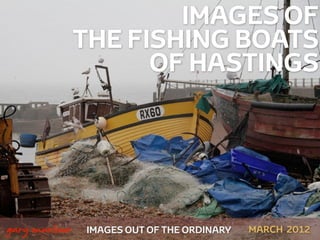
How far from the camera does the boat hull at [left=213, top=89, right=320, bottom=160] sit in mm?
8273

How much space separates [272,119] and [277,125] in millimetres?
131

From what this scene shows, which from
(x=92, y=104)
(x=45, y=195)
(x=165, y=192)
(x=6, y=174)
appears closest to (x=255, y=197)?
(x=165, y=192)

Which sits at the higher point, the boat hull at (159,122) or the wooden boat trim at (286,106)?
the wooden boat trim at (286,106)

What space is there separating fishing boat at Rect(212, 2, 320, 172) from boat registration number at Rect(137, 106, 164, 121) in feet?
3.77

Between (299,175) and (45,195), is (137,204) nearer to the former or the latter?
(45,195)

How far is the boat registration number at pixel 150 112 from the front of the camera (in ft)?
35.3

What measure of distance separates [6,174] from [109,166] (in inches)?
133

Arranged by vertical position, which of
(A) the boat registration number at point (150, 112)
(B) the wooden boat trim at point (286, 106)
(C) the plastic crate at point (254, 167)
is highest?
(B) the wooden boat trim at point (286, 106)

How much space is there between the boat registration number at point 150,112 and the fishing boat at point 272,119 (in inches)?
45.2

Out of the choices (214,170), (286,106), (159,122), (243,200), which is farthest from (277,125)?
(243,200)

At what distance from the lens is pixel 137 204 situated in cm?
656

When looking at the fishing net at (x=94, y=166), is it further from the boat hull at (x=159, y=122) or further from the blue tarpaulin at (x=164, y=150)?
the boat hull at (x=159, y=122)

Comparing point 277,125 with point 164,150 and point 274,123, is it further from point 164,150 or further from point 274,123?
point 164,150

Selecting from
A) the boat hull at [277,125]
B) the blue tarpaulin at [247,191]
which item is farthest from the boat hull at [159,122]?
the blue tarpaulin at [247,191]
